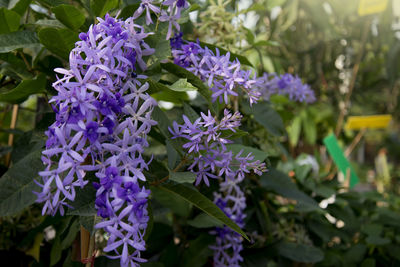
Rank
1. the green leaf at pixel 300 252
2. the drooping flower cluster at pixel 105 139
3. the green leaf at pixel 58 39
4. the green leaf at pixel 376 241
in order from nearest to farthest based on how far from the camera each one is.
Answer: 1. the drooping flower cluster at pixel 105 139
2. the green leaf at pixel 58 39
3. the green leaf at pixel 300 252
4. the green leaf at pixel 376 241

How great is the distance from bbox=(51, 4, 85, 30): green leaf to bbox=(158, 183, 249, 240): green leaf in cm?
25

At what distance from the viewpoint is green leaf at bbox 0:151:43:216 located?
1.52 feet

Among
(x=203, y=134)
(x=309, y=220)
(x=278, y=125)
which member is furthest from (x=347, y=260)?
(x=203, y=134)

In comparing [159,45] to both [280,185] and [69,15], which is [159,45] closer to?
[69,15]

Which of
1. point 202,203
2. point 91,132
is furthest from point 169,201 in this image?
point 91,132

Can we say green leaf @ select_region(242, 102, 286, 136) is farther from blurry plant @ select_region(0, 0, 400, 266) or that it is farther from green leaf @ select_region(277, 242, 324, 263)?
green leaf @ select_region(277, 242, 324, 263)

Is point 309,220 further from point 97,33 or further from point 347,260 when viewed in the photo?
point 97,33

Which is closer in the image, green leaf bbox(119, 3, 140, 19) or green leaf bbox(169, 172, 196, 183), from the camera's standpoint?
green leaf bbox(169, 172, 196, 183)

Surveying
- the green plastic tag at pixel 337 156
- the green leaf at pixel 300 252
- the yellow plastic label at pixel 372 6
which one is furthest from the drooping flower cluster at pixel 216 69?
the yellow plastic label at pixel 372 6

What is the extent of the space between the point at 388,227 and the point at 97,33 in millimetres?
1072

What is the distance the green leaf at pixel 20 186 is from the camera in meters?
0.46

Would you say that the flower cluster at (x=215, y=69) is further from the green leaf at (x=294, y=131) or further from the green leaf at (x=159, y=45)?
the green leaf at (x=294, y=131)

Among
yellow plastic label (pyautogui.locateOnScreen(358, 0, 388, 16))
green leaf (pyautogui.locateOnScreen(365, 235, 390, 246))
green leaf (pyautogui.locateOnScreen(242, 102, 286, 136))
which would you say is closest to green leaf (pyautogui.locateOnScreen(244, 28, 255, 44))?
green leaf (pyautogui.locateOnScreen(242, 102, 286, 136))

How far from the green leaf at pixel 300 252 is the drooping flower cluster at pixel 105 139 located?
19.7 inches
